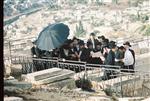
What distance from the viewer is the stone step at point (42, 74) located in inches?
133

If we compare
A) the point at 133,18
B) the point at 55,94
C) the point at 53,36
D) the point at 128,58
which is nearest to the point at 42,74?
the point at 55,94

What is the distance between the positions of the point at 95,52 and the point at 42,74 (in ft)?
1.28

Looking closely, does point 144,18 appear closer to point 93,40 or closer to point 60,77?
point 93,40

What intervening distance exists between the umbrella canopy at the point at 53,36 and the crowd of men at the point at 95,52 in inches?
1.4

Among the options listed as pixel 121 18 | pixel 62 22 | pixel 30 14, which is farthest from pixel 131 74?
pixel 30 14

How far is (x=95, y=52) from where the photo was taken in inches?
132

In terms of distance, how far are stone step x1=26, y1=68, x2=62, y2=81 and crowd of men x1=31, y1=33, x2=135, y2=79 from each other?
11 centimetres

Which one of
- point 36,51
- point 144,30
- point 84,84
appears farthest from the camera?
point 36,51

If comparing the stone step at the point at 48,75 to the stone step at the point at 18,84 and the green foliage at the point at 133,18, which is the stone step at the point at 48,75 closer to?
the stone step at the point at 18,84

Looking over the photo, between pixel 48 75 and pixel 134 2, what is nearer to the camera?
pixel 134 2

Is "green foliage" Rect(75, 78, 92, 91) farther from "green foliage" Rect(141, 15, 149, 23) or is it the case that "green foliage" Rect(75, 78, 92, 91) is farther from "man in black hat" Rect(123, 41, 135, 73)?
"green foliage" Rect(141, 15, 149, 23)

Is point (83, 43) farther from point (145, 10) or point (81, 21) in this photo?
point (145, 10)

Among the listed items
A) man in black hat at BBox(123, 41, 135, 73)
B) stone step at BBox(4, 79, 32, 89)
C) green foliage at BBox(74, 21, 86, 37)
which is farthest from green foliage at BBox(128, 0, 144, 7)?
stone step at BBox(4, 79, 32, 89)

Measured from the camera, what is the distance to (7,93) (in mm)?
3404
